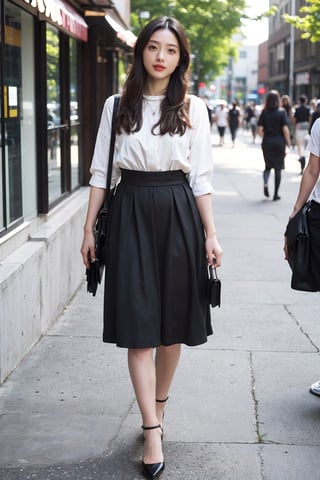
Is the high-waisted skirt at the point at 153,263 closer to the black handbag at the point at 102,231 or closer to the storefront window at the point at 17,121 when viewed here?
the black handbag at the point at 102,231

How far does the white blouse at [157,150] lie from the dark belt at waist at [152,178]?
0.08ft

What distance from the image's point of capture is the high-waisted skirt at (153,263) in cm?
396

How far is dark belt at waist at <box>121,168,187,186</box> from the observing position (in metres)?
4.00

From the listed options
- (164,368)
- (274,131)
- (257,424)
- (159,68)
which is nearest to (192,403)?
(257,424)

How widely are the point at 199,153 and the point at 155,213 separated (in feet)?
1.16

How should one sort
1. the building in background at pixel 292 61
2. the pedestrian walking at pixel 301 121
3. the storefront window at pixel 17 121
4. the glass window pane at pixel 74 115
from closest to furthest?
the storefront window at pixel 17 121 < the glass window pane at pixel 74 115 < the pedestrian walking at pixel 301 121 < the building in background at pixel 292 61

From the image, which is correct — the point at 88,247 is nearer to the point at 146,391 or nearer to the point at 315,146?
the point at 146,391

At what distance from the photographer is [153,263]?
3.98 meters

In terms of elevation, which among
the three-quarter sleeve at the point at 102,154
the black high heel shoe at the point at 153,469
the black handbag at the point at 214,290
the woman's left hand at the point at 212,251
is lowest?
the black high heel shoe at the point at 153,469

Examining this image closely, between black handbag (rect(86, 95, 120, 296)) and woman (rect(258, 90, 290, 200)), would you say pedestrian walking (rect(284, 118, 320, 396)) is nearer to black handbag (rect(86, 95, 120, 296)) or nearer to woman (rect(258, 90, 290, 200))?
black handbag (rect(86, 95, 120, 296))

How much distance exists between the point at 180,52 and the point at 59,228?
3.22m

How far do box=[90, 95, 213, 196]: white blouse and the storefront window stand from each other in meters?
1.90

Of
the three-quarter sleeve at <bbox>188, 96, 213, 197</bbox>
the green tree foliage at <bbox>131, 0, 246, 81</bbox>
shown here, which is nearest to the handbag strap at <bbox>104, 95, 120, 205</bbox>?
the three-quarter sleeve at <bbox>188, 96, 213, 197</bbox>

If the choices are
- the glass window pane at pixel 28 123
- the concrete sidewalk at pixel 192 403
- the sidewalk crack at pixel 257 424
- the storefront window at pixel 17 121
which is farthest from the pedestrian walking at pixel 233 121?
the sidewalk crack at pixel 257 424
